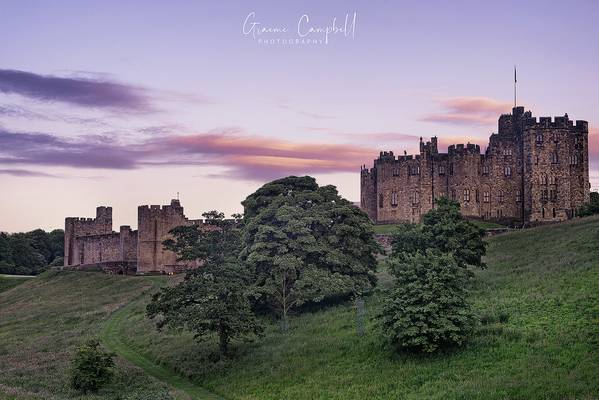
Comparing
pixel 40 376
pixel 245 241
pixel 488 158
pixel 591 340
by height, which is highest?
pixel 488 158

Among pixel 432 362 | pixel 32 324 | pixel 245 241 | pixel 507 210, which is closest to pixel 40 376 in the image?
pixel 245 241

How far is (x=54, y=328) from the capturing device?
200 feet

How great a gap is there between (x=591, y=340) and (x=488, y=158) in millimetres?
68363

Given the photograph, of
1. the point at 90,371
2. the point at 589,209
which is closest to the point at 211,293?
the point at 90,371

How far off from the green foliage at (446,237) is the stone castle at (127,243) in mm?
37690

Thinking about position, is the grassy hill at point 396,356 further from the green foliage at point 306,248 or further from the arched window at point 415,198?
the arched window at point 415,198

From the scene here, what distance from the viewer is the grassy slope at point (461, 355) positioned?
3042 centimetres

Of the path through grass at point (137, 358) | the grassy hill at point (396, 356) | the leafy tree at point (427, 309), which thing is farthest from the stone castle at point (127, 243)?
the leafy tree at point (427, 309)

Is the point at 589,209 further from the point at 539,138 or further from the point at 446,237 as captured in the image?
the point at 446,237

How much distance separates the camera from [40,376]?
40.2 meters

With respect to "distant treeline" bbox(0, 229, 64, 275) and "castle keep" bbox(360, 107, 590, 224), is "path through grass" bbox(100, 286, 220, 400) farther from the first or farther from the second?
"distant treeline" bbox(0, 229, 64, 275)

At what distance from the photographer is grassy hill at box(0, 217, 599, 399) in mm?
31000

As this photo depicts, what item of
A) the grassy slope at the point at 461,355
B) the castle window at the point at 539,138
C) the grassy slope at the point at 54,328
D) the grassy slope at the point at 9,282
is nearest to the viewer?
the grassy slope at the point at 461,355

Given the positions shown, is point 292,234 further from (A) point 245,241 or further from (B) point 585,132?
(B) point 585,132
